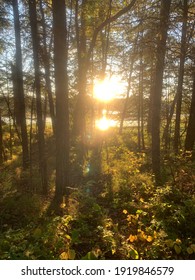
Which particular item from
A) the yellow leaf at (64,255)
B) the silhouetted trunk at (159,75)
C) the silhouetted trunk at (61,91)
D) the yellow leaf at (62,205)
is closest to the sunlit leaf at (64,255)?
the yellow leaf at (64,255)

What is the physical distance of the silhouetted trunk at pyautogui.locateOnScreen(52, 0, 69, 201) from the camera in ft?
25.1

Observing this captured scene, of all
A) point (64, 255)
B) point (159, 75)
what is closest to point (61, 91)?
point (159, 75)

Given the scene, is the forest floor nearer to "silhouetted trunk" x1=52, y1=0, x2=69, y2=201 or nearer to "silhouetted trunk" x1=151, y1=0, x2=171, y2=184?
"silhouetted trunk" x1=151, y1=0, x2=171, y2=184

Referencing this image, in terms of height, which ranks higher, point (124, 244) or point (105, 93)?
point (105, 93)

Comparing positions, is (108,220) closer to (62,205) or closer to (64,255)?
(62,205)

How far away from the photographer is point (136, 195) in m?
8.06

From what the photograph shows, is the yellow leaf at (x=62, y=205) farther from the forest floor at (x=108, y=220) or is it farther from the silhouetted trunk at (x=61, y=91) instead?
the silhouetted trunk at (x=61, y=91)

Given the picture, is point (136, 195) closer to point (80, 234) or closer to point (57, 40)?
point (80, 234)

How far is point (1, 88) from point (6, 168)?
228 inches

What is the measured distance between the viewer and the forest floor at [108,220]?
5.00 meters

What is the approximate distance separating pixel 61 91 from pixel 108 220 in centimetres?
370
